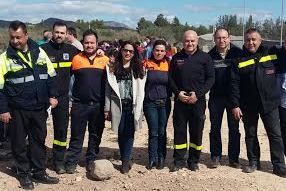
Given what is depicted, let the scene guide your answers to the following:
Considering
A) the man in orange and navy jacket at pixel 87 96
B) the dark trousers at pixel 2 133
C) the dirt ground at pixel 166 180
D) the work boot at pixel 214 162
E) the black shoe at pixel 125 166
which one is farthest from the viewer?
the dark trousers at pixel 2 133

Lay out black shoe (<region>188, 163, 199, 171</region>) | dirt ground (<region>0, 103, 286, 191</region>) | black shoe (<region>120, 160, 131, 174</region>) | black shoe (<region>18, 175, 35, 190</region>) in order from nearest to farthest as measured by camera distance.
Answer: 1. black shoe (<region>18, 175, 35, 190</region>)
2. dirt ground (<region>0, 103, 286, 191</region>)
3. black shoe (<region>120, 160, 131, 174</region>)
4. black shoe (<region>188, 163, 199, 171</region>)

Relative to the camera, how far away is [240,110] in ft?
24.0

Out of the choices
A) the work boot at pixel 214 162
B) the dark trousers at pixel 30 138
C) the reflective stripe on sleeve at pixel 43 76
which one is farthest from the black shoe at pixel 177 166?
the reflective stripe on sleeve at pixel 43 76

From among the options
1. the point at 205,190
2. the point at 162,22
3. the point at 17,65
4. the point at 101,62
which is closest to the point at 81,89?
the point at 101,62

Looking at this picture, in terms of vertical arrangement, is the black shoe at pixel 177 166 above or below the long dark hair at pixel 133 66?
below

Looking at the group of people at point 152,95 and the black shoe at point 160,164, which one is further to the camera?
the black shoe at point 160,164

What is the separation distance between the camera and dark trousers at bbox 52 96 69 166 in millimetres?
7086

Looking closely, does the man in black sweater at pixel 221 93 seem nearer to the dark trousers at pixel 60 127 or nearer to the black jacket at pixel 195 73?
the black jacket at pixel 195 73

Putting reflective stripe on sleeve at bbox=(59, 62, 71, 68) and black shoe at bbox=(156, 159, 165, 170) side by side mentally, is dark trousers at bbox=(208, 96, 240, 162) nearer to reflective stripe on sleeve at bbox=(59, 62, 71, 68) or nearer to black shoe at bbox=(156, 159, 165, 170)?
black shoe at bbox=(156, 159, 165, 170)

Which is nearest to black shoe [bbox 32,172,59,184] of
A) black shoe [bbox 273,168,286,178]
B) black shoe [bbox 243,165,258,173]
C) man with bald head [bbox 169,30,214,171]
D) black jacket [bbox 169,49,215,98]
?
man with bald head [bbox 169,30,214,171]

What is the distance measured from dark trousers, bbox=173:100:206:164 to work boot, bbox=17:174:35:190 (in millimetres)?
2255

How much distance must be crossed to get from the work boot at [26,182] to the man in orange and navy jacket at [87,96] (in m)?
0.74

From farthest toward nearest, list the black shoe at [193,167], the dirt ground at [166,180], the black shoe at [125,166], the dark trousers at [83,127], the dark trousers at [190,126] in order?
the black shoe at [193,167], the black shoe at [125,166], the dark trousers at [190,126], the dark trousers at [83,127], the dirt ground at [166,180]

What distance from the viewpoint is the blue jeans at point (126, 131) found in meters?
7.18
